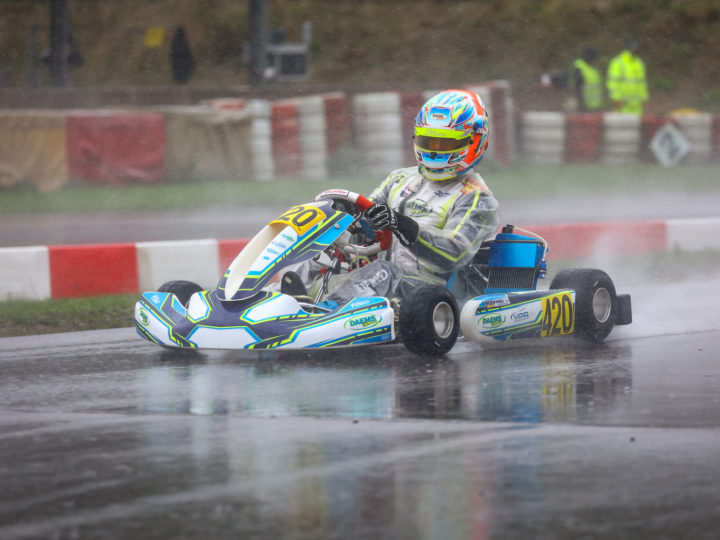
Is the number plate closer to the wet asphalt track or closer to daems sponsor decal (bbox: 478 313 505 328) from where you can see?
the wet asphalt track

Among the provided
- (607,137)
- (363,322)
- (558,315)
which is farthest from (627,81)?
(363,322)

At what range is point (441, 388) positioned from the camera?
5.41 m

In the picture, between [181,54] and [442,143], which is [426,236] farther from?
[181,54]

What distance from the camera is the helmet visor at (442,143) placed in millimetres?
6727

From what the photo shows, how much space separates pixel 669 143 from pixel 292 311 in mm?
13158

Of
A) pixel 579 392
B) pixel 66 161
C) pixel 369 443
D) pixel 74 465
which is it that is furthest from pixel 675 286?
pixel 66 161

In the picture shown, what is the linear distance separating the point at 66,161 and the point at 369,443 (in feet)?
36.9

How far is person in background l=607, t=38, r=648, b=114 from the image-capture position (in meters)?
19.8

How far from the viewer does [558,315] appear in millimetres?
6707

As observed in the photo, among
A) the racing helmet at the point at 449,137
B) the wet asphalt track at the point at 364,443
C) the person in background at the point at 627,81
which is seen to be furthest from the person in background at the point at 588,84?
the wet asphalt track at the point at 364,443

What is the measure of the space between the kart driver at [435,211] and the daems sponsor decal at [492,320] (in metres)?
0.30

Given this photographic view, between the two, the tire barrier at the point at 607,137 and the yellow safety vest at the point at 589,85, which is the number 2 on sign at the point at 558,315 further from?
the yellow safety vest at the point at 589,85

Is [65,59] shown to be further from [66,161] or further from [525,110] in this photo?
[525,110]

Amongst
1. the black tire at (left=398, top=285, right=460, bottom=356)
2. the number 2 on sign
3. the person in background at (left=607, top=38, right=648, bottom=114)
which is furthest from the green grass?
the black tire at (left=398, top=285, right=460, bottom=356)
